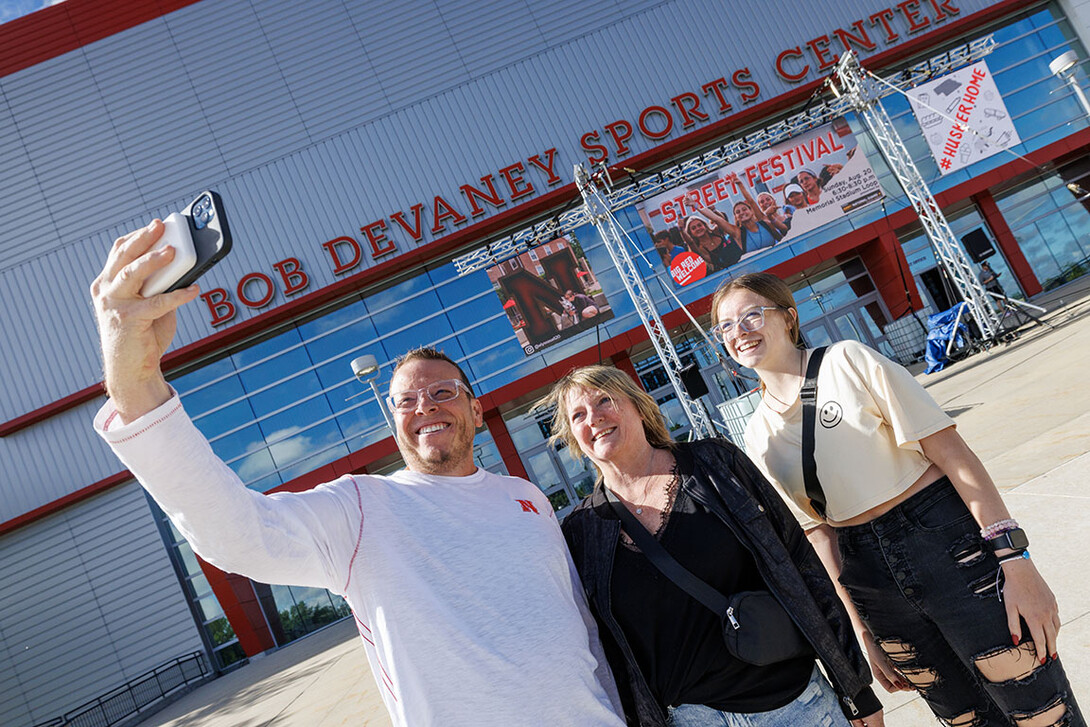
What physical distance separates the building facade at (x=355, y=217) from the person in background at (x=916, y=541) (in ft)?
55.3

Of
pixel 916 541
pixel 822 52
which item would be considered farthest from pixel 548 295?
pixel 916 541

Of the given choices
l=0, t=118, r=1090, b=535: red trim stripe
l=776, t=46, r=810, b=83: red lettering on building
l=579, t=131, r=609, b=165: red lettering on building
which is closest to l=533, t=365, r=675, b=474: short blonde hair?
l=0, t=118, r=1090, b=535: red trim stripe

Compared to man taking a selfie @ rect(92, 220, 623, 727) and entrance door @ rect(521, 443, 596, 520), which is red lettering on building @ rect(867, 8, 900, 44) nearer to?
entrance door @ rect(521, 443, 596, 520)

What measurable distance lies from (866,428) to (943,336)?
53.2 feet

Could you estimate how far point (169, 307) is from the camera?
50.3 inches

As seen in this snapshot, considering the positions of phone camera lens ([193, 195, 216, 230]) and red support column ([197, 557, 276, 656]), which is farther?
red support column ([197, 557, 276, 656])

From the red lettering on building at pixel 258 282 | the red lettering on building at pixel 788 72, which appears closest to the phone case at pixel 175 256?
the red lettering on building at pixel 258 282

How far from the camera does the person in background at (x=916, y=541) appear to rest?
74.9 inches

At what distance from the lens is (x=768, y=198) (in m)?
20.4

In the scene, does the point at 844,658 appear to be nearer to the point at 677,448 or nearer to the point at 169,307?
the point at 677,448

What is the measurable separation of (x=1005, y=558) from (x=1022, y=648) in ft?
0.82

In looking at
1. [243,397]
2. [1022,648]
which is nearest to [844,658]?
[1022,648]

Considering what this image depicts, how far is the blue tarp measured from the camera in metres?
15.7

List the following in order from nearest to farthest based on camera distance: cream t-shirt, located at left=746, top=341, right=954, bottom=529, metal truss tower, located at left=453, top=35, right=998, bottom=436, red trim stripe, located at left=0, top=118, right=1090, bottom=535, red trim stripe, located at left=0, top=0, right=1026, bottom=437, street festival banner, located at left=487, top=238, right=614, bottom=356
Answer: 1. cream t-shirt, located at left=746, top=341, right=954, bottom=529
2. metal truss tower, located at left=453, top=35, right=998, bottom=436
3. red trim stripe, located at left=0, top=118, right=1090, bottom=535
4. red trim stripe, located at left=0, top=0, right=1026, bottom=437
5. street festival banner, located at left=487, top=238, right=614, bottom=356
